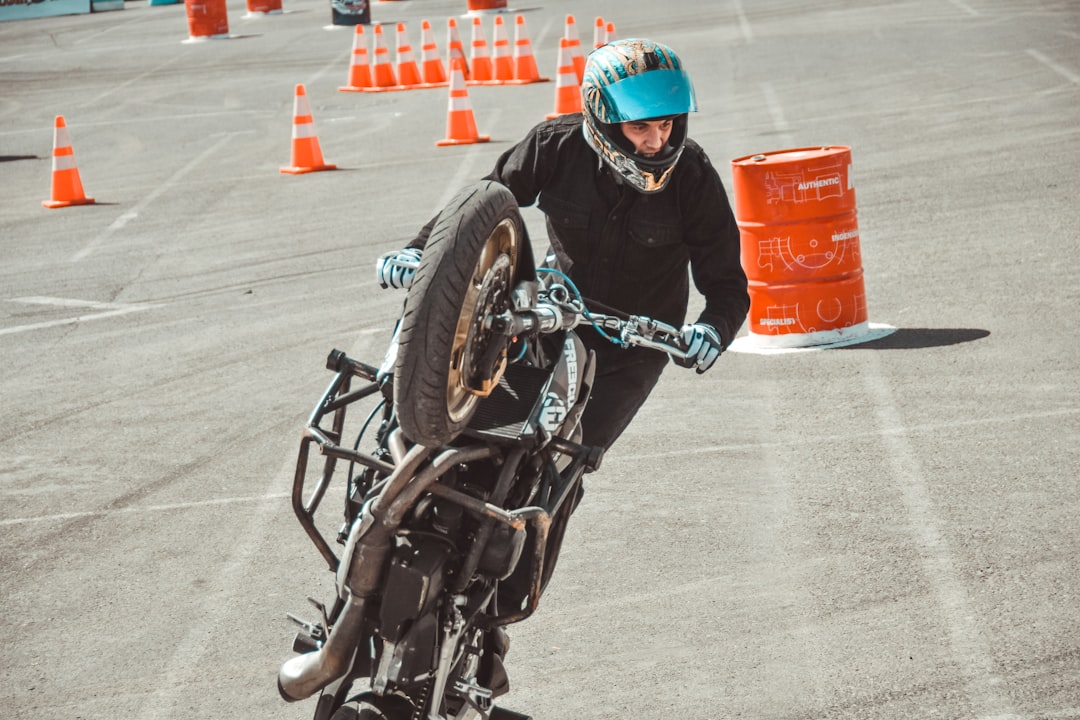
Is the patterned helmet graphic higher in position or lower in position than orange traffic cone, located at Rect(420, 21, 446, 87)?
higher

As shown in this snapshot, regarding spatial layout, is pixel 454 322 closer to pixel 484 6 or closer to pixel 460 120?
pixel 460 120

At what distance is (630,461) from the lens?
7020 mm

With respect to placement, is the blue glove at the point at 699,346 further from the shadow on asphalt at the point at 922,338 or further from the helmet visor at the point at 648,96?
the shadow on asphalt at the point at 922,338

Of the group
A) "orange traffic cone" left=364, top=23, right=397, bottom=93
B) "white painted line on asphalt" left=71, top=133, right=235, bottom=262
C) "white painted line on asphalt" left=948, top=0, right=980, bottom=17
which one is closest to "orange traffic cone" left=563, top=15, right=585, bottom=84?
"orange traffic cone" left=364, top=23, right=397, bottom=93

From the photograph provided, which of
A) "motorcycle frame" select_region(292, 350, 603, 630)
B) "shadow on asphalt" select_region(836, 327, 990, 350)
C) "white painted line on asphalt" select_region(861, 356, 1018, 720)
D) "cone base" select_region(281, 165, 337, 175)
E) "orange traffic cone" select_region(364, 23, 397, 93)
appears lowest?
"orange traffic cone" select_region(364, 23, 397, 93)

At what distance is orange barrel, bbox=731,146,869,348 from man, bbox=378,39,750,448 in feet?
13.1

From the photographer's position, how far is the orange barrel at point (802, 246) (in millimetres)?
8656

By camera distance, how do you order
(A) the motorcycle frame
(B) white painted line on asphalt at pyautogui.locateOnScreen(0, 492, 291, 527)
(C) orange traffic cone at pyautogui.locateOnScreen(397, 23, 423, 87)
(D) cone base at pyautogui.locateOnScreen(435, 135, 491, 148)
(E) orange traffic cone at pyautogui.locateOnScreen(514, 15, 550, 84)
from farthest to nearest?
(C) orange traffic cone at pyautogui.locateOnScreen(397, 23, 423, 87) < (E) orange traffic cone at pyautogui.locateOnScreen(514, 15, 550, 84) < (D) cone base at pyautogui.locateOnScreen(435, 135, 491, 148) < (B) white painted line on asphalt at pyautogui.locateOnScreen(0, 492, 291, 527) < (A) the motorcycle frame

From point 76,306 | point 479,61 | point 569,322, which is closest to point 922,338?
point 569,322

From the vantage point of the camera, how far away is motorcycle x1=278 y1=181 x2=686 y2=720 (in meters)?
3.43

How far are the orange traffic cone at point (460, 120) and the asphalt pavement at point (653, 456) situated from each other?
375 millimetres

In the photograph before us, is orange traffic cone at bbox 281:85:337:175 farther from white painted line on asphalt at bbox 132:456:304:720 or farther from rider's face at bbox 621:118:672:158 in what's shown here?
rider's face at bbox 621:118:672:158

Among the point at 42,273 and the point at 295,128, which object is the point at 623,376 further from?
the point at 295,128

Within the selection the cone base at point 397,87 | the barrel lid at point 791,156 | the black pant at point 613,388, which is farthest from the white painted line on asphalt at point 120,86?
the black pant at point 613,388
